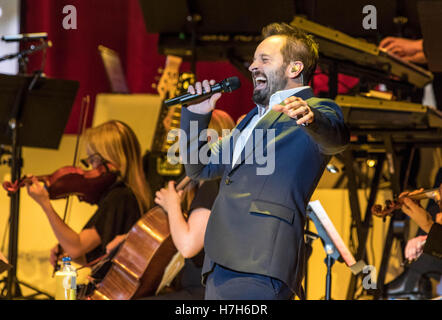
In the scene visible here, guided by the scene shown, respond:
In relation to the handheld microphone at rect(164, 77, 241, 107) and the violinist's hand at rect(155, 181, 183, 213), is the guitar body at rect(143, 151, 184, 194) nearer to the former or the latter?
the violinist's hand at rect(155, 181, 183, 213)

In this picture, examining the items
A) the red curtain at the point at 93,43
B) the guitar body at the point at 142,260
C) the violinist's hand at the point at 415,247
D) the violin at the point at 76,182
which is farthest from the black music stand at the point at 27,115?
the violinist's hand at the point at 415,247

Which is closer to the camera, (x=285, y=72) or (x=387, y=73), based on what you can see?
(x=285, y=72)

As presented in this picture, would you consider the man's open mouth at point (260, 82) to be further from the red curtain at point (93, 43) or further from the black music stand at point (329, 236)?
the red curtain at point (93, 43)

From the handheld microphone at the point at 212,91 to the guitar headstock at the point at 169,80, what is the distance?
2414 millimetres

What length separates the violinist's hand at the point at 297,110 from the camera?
5.32 feet

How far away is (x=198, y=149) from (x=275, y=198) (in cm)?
38

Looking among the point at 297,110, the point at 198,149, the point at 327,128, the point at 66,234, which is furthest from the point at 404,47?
the point at 297,110

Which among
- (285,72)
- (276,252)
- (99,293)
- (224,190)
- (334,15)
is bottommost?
(99,293)

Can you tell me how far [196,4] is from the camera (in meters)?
3.94

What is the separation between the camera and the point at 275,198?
184 cm

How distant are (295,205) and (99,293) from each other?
1.57 meters

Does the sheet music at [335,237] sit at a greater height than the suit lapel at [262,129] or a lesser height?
lesser

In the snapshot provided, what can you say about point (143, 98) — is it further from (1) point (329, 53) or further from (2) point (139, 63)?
(1) point (329, 53)

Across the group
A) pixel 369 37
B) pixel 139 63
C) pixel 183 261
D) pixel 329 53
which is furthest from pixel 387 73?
pixel 139 63
